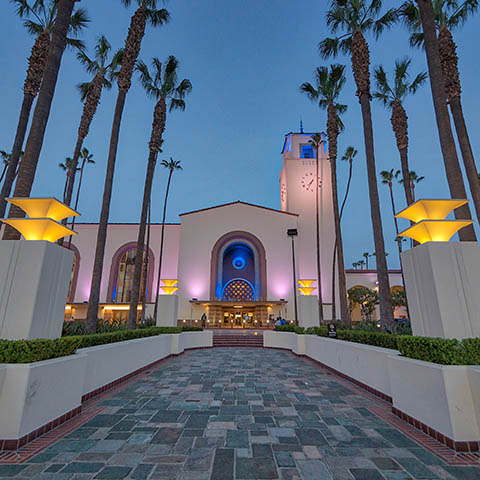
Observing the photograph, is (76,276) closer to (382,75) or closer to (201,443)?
(201,443)

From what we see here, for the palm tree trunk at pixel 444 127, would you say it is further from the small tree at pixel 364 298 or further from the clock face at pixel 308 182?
the clock face at pixel 308 182

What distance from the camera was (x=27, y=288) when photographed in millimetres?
3930

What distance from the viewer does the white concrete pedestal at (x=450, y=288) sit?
400 cm

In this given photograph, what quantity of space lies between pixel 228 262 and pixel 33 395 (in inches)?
1016

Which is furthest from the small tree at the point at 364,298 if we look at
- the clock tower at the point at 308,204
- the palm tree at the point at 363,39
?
the palm tree at the point at 363,39

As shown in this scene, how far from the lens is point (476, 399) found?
3.19m

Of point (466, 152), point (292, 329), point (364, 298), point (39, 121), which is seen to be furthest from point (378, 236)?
point (364, 298)

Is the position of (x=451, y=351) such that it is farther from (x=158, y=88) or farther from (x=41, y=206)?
(x=158, y=88)

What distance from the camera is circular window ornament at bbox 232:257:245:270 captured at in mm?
28875

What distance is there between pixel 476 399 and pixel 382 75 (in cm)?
1528

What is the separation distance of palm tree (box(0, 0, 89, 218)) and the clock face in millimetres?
24865

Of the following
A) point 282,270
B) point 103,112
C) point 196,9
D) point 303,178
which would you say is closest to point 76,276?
point 282,270

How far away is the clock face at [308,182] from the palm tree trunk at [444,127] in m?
22.4

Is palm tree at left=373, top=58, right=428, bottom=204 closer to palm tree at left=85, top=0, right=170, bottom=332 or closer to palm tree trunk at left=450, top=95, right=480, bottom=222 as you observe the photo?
palm tree trunk at left=450, top=95, right=480, bottom=222
